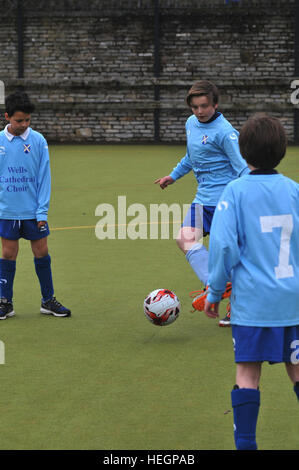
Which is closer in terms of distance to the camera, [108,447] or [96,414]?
[108,447]

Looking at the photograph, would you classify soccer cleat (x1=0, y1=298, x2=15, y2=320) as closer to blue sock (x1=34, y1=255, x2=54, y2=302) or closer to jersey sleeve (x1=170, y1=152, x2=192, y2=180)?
blue sock (x1=34, y1=255, x2=54, y2=302)

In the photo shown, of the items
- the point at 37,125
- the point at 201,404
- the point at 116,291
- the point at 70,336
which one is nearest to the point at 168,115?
the point at 37,125

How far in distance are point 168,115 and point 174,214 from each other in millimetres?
11331

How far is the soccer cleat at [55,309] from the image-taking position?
6.61 meters

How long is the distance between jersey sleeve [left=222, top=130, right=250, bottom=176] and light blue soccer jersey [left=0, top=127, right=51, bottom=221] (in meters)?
1.41

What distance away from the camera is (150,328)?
632 cm

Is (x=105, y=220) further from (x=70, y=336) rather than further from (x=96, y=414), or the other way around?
(x=96, y=414)

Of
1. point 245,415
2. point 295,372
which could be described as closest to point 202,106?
point 295,372

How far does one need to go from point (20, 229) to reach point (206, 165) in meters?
1.52

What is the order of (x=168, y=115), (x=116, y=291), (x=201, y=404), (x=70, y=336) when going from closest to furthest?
1. (x=201, y=404)
2. (x=70, y=336)
3. (x=116, y=291)
4. (x=168, y=115)

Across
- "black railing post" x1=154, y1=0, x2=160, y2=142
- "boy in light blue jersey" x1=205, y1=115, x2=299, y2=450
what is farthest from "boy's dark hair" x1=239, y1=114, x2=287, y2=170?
"black railing post" x1=154, y1=0, x2=160, y2=142

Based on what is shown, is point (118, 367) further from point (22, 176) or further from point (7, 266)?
point (22, 176)

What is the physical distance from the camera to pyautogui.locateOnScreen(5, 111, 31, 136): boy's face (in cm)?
629
